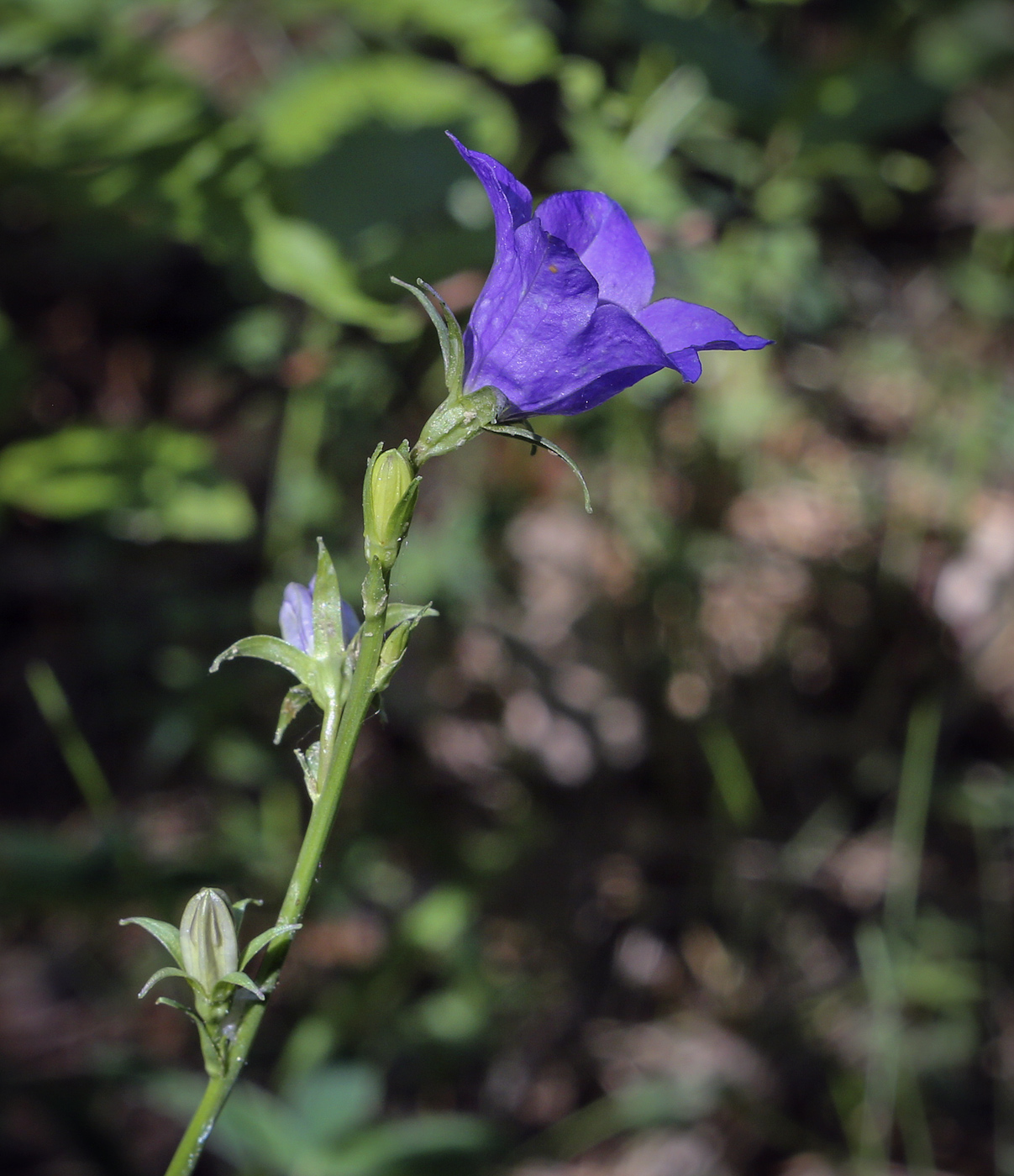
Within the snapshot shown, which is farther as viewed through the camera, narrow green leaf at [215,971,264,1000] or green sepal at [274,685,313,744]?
green sepal at [274,685,313,744]

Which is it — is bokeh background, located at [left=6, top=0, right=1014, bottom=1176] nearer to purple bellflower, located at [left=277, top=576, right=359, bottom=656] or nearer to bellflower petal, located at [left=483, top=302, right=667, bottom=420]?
purple bellflower, located at [left=277, top=576, right=359, bottom=656]

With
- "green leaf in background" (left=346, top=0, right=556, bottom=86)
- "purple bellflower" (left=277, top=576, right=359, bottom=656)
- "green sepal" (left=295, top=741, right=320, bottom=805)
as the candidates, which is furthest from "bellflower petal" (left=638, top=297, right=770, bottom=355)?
"green leaf in background" (left=346, top=0, right=556, bottom=86)

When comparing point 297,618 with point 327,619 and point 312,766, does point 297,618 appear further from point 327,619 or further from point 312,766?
point 312,766

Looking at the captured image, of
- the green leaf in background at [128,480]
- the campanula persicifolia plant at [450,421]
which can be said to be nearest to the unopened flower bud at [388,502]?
the campanula persicifolia plant at [450,421]

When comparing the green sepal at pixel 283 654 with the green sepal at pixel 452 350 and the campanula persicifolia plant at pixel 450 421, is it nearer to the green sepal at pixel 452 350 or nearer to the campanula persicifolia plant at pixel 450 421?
the campanula persicifolia plant at pixel 450 421

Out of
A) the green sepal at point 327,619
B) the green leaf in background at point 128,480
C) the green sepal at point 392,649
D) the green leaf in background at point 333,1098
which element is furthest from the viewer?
the green leaf in background at point 128,480

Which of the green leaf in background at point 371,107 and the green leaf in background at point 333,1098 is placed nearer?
the green leaf in background at point 333,1098

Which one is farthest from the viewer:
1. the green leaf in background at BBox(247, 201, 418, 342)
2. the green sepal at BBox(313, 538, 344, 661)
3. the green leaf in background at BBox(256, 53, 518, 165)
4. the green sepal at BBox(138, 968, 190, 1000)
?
the green leaf in background at BBox(256, 53, 518, 165)

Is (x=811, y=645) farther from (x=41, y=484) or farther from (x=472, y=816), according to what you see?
(x=41, y=484)
